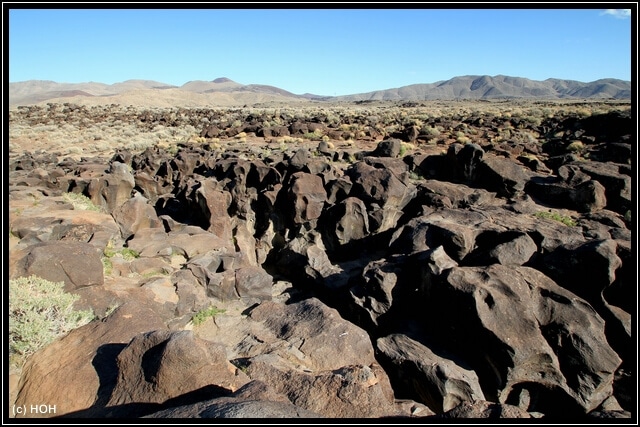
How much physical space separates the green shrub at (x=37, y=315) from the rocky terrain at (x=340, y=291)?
0.81ft

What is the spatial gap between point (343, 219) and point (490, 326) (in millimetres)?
7588

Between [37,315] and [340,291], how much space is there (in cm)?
731

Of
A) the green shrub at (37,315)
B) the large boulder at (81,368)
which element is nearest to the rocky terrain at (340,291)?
the large boulder at (81,368)

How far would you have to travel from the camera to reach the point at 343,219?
1384 centimetres

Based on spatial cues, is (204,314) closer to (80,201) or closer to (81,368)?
(81,368)

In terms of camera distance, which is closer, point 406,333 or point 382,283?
point 406,333

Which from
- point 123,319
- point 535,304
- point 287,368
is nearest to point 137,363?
point 123,319

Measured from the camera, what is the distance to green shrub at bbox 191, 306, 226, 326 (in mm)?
8945

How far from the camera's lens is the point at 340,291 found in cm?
1105

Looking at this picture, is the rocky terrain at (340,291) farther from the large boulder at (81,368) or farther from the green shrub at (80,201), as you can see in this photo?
the green shrub at (80,201)

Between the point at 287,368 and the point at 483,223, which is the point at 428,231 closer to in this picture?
the point at 483,223

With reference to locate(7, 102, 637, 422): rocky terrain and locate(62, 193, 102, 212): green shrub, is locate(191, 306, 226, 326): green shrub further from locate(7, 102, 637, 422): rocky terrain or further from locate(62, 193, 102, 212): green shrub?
locate(62, 193, 102, 212): green shrub

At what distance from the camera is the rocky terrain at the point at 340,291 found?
471 centimetres

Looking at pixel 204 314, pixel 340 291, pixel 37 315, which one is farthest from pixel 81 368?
pixel 340 291
